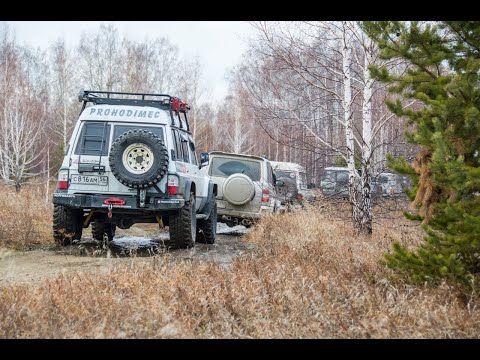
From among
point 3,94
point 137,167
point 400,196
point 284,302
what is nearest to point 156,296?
point 284,302

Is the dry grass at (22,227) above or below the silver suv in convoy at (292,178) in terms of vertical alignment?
below

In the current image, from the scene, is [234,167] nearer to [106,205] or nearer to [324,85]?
[324,85]

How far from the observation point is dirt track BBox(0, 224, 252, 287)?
6.23 metres

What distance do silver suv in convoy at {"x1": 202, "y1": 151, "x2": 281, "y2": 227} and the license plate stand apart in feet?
12.4

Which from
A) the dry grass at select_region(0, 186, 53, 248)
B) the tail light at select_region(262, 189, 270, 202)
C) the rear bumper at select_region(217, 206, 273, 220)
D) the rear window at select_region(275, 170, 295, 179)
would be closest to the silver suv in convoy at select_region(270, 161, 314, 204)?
the rear window at select_region(275, 170, 295, 179)

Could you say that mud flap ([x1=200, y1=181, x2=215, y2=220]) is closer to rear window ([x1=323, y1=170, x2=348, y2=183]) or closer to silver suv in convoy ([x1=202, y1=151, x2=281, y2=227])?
silver suv in convoy ([x1=202, y1=151, x2=281, y2=227])

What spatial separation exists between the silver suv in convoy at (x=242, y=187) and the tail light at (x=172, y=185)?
11.3ft

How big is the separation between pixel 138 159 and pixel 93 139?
0.96 meters

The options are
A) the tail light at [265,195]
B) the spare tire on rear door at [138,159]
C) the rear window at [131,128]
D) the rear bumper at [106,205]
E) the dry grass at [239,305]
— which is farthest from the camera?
the tail light at [265,195]

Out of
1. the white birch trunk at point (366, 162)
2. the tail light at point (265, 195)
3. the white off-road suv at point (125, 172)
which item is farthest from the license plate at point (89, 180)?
the tail light at point (265, 195)

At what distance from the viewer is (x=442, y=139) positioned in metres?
4.18

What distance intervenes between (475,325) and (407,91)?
231 centimetres

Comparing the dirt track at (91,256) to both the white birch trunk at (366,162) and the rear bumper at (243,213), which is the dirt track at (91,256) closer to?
the rear bumper at (243,213)

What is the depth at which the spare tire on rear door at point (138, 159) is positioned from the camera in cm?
773
